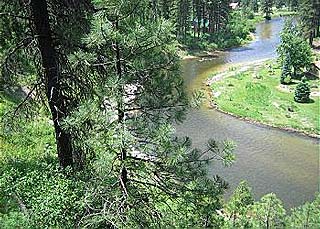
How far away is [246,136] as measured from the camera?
97.5 feet

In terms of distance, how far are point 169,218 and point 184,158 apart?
49.6 inches

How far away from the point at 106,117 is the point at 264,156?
20.8 meters

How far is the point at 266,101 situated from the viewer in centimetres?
3600

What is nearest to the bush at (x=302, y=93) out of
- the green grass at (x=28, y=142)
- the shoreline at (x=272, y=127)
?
the shoreline at (x=272, y=127)

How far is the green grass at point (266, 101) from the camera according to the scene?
105 feet

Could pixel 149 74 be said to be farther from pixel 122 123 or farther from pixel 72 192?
pixel 72 192

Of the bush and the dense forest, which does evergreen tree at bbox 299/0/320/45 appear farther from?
the dense forest

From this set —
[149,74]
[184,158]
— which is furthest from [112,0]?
[184,158]

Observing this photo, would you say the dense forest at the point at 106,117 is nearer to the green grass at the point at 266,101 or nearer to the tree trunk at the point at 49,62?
the tree trunk at the point at 49,62

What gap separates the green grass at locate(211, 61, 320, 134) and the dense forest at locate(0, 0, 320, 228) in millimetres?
24119

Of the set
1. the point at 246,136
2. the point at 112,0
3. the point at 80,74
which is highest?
the point at 112,0

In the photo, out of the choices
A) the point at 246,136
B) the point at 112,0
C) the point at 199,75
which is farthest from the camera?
the point at 199,75

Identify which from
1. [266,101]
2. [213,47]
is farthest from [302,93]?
[213,47]

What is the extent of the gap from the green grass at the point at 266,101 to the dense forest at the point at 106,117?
24119 millimetres
